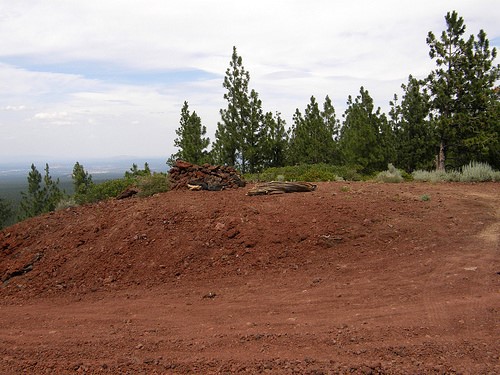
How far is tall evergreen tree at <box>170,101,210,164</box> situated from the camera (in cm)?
2316

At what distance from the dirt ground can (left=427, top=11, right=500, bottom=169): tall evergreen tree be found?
9426mm

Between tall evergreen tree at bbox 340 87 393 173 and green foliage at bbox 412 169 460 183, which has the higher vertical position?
tall evergreen tree at bbox 340 87 393 173

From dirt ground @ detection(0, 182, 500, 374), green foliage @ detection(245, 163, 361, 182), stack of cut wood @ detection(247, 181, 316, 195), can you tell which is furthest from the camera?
green foliage @ detection(245, 163, 361, 182)

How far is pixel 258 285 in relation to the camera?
20.2ft

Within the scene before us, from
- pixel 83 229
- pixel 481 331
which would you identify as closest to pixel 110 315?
pixel 83 229

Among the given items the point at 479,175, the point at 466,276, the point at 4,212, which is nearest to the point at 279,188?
the point at 466,276

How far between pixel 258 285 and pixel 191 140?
1837cm

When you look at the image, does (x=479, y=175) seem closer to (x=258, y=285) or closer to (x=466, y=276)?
(x=466, y=276)

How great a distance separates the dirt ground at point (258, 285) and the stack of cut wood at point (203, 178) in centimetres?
65

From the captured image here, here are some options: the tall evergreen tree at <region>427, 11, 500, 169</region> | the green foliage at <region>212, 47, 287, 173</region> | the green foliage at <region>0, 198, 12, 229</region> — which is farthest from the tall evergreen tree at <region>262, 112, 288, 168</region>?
the green foliage at <region>0, 198, 12, 229</region>

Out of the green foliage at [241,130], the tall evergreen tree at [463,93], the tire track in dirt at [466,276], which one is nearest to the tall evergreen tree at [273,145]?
the green foliage at [241,130]

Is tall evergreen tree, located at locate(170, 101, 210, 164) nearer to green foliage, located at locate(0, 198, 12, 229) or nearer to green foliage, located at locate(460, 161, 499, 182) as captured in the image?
green foliage, located at locate(460, 161, 499, 182)

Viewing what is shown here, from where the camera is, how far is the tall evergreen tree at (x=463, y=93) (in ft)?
60.4

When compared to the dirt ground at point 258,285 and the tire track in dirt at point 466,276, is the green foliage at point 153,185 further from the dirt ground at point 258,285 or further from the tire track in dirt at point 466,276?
the tire track in dirt at point 466,276
